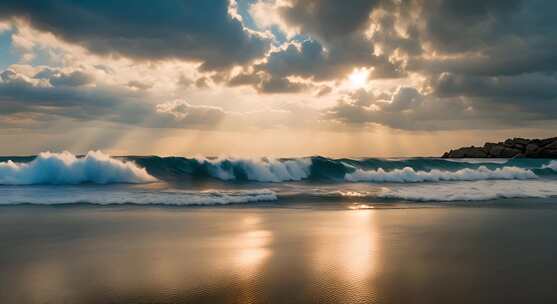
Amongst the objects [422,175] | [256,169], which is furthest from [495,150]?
[256,169]

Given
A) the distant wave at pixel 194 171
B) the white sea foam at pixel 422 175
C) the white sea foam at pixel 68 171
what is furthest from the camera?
the white sea foam at pixel 422 175

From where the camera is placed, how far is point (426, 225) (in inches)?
309

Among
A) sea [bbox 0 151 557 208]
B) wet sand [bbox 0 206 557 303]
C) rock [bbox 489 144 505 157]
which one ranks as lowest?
wet sand [bbox 0 206 557 303]

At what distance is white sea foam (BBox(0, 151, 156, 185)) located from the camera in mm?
18000

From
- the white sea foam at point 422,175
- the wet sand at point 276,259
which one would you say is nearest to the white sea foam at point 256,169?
the white sea foam at point 422,175

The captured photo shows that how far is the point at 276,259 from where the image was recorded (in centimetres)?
517

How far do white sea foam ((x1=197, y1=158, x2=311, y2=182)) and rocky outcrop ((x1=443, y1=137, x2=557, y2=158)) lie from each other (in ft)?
190

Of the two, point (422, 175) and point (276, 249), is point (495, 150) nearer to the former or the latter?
point (422, 175)

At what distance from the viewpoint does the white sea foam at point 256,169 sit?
2338 cm

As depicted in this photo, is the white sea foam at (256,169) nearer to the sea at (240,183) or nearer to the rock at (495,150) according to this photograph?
the sea at (240,183)

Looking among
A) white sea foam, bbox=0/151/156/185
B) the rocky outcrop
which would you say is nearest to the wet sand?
white sea foam, bbox=0/151/156/185

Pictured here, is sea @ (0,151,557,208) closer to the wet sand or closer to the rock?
the wet sand

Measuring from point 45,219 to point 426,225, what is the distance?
27.7 feet

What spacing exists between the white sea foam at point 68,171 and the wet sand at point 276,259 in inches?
401
